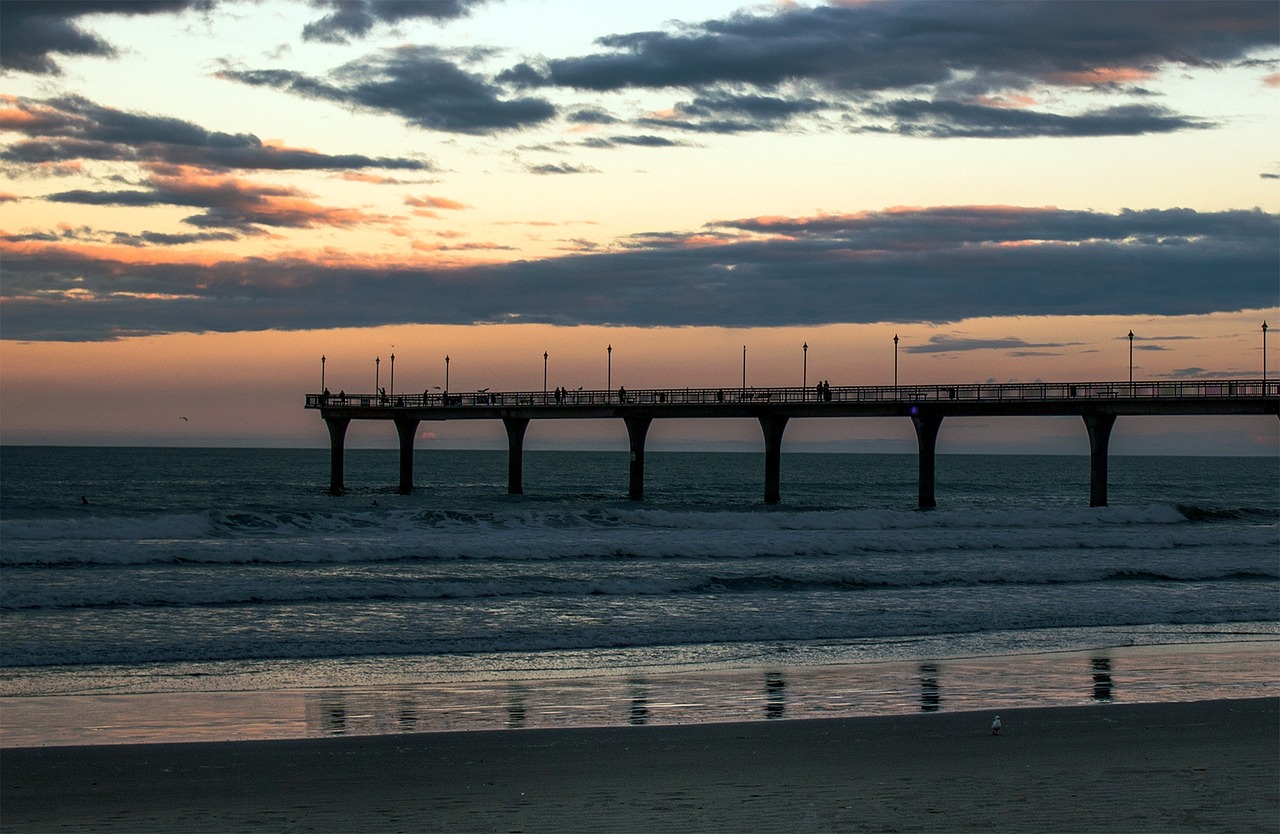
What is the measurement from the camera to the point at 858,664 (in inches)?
673

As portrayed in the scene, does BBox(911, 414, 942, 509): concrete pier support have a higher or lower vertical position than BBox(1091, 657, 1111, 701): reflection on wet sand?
higher

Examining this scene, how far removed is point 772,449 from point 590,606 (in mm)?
38860

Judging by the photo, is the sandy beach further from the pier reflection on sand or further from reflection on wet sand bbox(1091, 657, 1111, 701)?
reflection on wet sand bbox(1091, 657, 1111, 701)

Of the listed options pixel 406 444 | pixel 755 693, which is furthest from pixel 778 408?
pixel 755 693

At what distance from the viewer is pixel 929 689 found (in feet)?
48.9

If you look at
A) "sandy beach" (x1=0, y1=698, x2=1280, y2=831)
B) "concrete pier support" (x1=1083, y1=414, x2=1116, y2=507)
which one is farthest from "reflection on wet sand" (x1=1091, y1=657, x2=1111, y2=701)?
"concrete pier support" (x1=1083, y1=414, x2=1116, y2=507)

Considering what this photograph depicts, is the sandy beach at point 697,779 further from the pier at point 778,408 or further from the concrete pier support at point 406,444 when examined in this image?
the concrete pier support at point 406,444

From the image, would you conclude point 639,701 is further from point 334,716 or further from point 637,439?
point 637,439

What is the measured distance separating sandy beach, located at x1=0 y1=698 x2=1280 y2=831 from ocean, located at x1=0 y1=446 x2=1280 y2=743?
137 centimetres

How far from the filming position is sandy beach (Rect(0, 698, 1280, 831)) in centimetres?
905

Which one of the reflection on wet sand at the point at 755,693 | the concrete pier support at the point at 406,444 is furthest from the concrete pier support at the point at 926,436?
the reflection on wet sand at the point at 755,693

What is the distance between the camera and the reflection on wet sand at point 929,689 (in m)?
13.7

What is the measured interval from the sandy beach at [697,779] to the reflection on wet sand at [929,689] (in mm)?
947

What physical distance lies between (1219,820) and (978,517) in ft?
140
